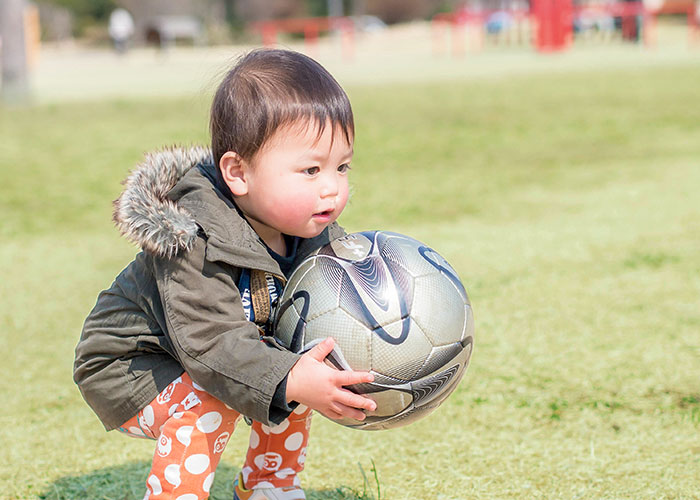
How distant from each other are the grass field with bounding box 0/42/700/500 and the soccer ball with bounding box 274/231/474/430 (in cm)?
63

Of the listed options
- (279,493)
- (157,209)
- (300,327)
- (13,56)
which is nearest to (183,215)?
(157,209)

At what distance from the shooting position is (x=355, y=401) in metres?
2.45

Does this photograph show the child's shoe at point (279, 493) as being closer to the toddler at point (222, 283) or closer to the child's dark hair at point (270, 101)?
the toddler at point (222, 283)

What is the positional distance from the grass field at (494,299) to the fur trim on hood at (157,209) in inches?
43.0

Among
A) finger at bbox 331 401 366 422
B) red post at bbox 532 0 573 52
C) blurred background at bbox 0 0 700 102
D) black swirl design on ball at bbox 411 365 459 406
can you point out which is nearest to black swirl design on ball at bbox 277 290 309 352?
finger at bbox 331 401 366 422

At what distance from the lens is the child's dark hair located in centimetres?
252

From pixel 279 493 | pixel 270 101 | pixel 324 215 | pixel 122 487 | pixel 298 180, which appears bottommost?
pixel 122 487

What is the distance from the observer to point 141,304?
2658 mm

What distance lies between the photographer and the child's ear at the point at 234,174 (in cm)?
262

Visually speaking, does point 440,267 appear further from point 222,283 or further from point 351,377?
point 222,283

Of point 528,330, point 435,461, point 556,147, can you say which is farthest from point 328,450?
point 556,147

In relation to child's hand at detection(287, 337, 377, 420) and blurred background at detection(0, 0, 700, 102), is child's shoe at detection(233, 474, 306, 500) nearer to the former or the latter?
child's hand at detection(287, 337, 377, 420)

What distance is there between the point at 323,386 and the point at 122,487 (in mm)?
1162

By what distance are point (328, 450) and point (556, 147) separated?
8623 millimetres
